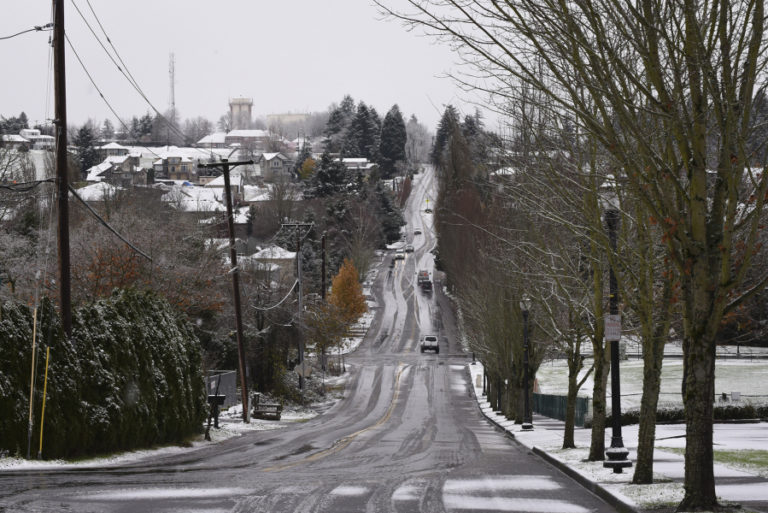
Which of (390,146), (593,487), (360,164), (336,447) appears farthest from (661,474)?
(390,146)

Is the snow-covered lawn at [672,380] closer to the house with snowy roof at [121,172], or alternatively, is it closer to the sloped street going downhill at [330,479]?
the sloped street going downhill at [330,479]

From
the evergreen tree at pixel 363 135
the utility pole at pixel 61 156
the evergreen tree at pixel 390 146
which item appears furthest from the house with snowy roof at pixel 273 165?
→ the utility pole at pixel 61 156

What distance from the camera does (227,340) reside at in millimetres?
51688

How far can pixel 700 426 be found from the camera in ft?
32.2

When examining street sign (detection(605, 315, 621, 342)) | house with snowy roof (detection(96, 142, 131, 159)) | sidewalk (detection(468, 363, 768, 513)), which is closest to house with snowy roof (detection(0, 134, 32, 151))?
house with snowy roof (detection(96, 142, 131, 159))

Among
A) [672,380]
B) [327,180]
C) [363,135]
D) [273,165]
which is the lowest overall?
[672,380]

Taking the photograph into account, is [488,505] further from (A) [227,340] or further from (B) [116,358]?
(A) [227,340]

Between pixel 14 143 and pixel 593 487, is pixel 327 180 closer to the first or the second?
pixel 14 143

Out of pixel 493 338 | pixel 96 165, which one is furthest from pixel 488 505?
pixel 96 165

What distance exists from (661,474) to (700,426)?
17.4 feet

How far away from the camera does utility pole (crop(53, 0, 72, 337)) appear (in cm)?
1938

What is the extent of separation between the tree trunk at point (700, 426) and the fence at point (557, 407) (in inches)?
1043

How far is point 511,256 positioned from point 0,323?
14726 millimetres

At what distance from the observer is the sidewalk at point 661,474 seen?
11.3m
